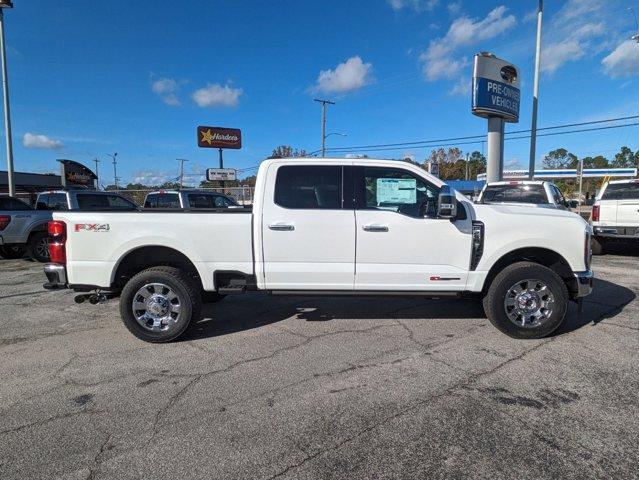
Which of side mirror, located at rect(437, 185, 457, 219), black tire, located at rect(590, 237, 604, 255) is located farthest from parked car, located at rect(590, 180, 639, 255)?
side mirror, located at rect(437, 185, 457, 219)

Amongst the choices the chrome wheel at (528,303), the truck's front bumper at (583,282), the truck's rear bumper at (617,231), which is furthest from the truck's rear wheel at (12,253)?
the truck's rear bumper at (617,231)

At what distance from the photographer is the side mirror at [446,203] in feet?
14.3

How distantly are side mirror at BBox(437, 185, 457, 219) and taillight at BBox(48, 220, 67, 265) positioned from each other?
161 inches

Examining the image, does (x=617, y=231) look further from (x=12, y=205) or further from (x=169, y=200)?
(x=12, y=205)

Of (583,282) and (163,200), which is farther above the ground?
(163,200)

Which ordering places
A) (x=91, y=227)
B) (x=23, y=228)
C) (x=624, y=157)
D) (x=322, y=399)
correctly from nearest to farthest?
1. (x=322, y=399)
2. (x=91, y=227)
3. (x=23, y=228)
4. (x=624, y=157)

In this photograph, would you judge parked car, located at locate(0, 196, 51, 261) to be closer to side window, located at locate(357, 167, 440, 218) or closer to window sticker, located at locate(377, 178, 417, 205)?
side window, located at locate(357, 167, 440, 218)

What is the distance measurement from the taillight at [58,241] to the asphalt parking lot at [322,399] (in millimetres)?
986

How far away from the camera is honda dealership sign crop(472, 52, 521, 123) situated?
16.7m

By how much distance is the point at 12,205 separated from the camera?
34.8ft

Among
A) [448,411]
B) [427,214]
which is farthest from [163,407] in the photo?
[427,214]

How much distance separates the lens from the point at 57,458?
2.68 metres

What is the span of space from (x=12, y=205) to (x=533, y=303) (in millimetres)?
11850

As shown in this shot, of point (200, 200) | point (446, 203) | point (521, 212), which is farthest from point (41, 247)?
point (521, 212)
